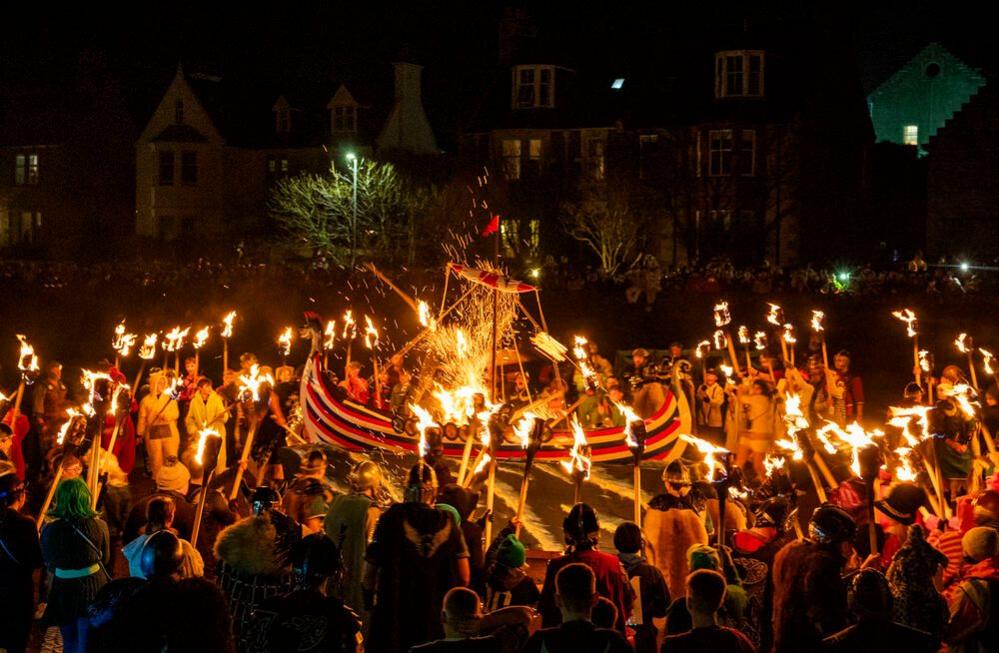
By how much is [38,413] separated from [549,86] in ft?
93.4

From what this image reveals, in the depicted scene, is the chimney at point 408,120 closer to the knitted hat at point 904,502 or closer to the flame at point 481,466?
the flame at point 481,466

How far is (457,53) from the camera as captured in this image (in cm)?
4909

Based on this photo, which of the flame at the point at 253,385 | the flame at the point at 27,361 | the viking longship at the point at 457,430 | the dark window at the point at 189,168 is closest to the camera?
the flame at the point at 253,385

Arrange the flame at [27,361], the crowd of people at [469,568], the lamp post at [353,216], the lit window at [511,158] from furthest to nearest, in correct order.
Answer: the lit window at [511,158] → the lamp post at [353,216] → the flame at [27,361] → the crowd of people at [469,568]

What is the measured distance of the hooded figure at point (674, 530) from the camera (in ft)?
26.0

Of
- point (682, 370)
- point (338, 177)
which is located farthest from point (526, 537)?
point (338, 177)

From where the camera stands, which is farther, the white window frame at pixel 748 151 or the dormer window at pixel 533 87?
the dormer window at pixel 533 87

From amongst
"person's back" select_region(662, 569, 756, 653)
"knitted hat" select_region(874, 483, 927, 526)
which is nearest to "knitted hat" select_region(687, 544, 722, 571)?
"person's back" select_region(662, 569, 756, 653)

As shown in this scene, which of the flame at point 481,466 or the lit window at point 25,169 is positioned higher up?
the lit window at point 25,169

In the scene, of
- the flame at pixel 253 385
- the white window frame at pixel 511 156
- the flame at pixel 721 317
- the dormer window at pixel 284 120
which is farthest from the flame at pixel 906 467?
the dormer window at pixel 284 120

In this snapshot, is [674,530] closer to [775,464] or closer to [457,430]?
[775,464]

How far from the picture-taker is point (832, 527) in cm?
624

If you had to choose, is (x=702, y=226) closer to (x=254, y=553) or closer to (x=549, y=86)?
(x=549, y=86)

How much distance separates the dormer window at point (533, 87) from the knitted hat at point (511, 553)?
1376 inches
